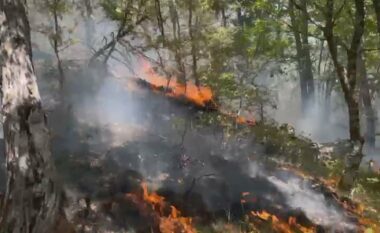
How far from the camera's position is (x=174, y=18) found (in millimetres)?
18703

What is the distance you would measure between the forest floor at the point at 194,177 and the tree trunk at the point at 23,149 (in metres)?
3.02

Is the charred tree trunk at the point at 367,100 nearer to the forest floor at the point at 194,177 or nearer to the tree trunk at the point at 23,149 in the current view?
the forest floor at the point at 194,177

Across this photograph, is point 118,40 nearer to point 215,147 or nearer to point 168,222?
point 215,147

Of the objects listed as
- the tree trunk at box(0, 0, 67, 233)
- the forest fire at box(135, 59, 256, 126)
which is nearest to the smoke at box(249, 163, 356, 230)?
the forest fire at box(135, 59, 256, 126)

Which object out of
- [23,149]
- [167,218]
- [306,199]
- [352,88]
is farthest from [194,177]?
[23,149]

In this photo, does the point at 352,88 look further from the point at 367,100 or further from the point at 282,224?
the point at 367,100

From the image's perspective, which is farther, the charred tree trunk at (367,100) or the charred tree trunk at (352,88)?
the charred tree trunk at (367,100)

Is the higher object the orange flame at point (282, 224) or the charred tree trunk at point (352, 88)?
the charred tree trunk at point (352, 88)

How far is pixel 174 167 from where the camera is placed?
36.3 feet

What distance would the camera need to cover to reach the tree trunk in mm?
4684

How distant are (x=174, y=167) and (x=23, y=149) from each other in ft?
21.2

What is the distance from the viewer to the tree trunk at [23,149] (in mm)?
4684

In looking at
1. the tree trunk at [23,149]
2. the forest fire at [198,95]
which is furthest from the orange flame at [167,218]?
the forest fire at [198,95]

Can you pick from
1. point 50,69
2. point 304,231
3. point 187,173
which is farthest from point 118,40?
point 304,231
